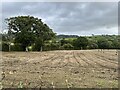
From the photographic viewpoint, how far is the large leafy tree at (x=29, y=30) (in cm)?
5194

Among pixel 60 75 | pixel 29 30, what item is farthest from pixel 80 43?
pixel 60 75

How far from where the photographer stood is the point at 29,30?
52750 millimetres

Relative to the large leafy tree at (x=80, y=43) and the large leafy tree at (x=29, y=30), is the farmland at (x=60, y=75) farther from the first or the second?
the large leafy tree at (x=80, y=43)

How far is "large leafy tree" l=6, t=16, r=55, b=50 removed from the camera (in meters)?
51.9

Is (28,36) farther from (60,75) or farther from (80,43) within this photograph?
(60,75)

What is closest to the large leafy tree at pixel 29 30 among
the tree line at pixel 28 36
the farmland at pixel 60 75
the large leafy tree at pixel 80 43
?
the tree line at pixel 28 36

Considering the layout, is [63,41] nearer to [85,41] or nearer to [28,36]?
[85,41]

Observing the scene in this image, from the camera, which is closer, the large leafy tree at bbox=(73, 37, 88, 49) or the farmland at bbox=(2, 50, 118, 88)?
the farmland at bbox=(2, 50, 118, 88)

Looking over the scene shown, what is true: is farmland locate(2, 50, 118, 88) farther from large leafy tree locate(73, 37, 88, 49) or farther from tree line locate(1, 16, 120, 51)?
large leafy tree locate(73, 37, 88, 49)

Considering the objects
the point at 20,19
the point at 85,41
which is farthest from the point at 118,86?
the point at 85,41

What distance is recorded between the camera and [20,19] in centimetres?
5425

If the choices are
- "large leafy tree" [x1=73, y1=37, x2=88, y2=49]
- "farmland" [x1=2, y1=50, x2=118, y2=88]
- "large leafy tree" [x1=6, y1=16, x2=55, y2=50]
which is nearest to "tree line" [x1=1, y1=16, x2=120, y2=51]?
"large leafy tree" [x1=6, y1=16, x2=55, y2=50]

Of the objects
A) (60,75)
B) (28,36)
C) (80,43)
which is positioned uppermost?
(28,36)

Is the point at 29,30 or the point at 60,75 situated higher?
the point at 29,30
